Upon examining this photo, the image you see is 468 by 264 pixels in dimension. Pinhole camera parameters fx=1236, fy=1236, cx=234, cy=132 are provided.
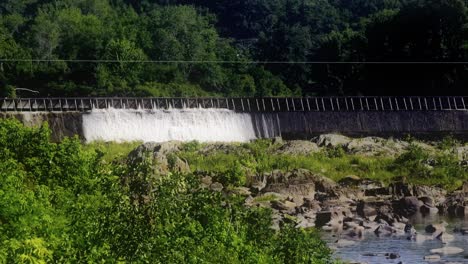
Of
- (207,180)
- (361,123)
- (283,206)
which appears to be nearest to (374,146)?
(361,123)

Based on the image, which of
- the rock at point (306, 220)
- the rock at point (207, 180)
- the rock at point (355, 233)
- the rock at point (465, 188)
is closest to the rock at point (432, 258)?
the rock at point (355, 233)

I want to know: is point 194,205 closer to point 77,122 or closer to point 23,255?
point 23,255

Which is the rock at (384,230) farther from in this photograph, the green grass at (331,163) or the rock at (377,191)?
the green grass at (331,163)

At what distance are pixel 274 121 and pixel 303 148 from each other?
12.1 metres

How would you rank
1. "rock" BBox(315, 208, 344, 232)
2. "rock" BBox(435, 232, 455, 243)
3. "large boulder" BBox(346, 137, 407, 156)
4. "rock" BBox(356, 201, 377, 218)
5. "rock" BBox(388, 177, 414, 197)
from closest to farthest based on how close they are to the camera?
"rock" BBox(435, 232, 455, 243)
"rock" BBox(315, 208, 344, 232)
"rock" BBox(356, 201, 377, 218)
"rock" BBox(388, 177, 414, 197)
"large boulder" BBox(346, 137, 407, 156)

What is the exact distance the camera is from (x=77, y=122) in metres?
91.8

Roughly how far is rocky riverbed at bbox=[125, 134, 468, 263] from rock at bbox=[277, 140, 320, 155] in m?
0.07

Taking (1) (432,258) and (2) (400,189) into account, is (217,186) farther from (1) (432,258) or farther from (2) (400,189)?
(1) (432,258)

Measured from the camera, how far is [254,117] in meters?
101

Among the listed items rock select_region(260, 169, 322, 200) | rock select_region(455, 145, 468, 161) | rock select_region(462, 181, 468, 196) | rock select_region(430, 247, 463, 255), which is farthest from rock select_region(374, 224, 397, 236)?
rock select_region(455, 145, 468, 161)

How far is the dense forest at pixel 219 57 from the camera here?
111312mm

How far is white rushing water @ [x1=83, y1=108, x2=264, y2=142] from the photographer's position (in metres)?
93.5

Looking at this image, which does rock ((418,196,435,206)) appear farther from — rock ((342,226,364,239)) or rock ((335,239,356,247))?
rock ((335,239,356,247))

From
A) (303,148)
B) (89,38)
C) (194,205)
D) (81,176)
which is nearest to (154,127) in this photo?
(303,148)
